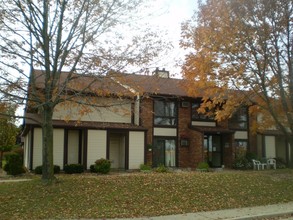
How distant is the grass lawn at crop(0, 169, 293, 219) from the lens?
36.3ft

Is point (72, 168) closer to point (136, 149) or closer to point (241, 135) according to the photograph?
point (136, 149)

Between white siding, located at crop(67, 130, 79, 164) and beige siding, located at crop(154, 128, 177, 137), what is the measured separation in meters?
5.65

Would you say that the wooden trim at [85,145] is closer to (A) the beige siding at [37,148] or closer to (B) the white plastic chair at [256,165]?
(A) the beige siding at [37,148]

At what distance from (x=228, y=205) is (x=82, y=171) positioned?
11.0m

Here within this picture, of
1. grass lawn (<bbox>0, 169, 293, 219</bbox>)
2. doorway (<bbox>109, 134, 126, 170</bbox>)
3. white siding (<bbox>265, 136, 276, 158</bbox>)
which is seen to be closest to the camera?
grass lawn (<bbox>0, 169, 293, 219</bbox>)

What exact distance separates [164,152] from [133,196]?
13.7 m

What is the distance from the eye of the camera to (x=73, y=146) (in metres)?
23.5

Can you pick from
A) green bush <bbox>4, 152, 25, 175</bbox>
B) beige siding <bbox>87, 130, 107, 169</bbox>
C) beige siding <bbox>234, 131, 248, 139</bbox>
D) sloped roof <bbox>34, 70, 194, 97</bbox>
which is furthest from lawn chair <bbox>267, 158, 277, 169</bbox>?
green bush <bbox>4, 152, 25, 175</bbox>

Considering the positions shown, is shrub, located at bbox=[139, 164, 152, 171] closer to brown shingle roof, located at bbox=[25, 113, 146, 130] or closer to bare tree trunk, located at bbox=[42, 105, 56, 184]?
brown shingle roof, located at bbox=[25, 113, 146, 130]

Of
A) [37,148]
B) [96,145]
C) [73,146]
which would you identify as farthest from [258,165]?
[37,148]

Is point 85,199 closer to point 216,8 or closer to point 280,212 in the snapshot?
point 280,212

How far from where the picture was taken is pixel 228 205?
12.6m

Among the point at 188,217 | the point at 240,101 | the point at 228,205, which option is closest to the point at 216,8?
the point at 240,101

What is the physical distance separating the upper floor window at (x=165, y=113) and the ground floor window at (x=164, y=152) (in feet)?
4.01
